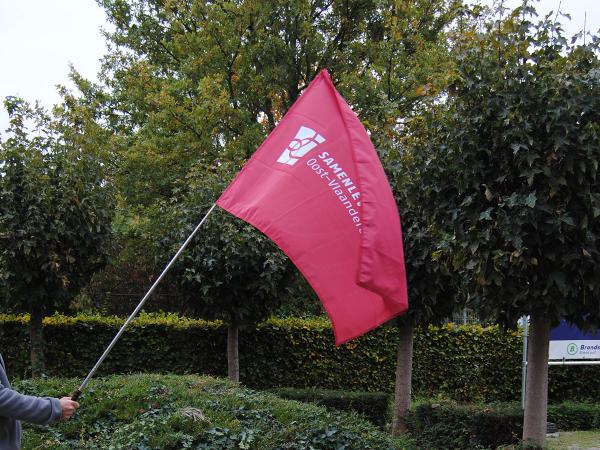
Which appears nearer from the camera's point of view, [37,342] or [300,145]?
[300,145]

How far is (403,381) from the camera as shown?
33.5 ft

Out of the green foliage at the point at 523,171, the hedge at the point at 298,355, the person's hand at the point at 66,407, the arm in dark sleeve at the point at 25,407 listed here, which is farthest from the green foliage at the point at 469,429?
the arm in dark sleeve at the point at 25,407

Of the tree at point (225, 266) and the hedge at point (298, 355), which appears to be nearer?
the tree at point (225, 266)

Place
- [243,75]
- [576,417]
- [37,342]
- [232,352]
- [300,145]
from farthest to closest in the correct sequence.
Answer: [243,75]
[576,417]
[232,352]
[37,342]
[300,145]

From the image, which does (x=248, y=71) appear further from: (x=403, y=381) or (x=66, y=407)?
(x=66, y=407)

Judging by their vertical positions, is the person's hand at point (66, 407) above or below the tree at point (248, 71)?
below

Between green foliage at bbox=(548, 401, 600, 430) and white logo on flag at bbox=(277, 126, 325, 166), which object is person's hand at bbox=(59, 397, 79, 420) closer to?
white logo on flag at bbox=(277, 126, 325, 166)

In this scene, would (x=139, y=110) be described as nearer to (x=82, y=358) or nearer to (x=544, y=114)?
(x=82, y=358)

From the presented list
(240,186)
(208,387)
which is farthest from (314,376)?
(240,186)

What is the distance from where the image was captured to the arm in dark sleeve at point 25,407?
3.90 m

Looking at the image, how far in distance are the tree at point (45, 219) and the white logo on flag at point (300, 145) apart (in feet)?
17.7

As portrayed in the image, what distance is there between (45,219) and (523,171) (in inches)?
256

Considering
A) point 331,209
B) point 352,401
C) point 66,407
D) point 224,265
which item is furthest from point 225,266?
point 66,407

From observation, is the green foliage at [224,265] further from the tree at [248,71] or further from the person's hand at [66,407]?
the person's hand at [66,407]
